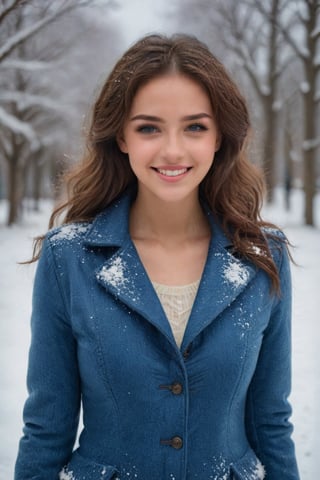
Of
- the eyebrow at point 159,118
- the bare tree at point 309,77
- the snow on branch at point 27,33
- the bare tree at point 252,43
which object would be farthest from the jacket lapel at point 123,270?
the bare tree at point 252,43

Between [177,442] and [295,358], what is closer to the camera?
[177,442]

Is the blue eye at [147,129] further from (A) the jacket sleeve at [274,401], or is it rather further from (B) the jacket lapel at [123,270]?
(A) the jacket sleeve at [274,401]

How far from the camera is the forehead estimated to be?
1692 millimetres

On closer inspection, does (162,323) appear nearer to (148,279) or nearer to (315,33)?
(148,279)

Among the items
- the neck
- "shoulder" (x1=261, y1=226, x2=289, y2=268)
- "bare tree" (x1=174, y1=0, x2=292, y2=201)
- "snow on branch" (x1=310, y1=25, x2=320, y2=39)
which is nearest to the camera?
"shoulder" (x1=261, y1=226, x2=289, y2=268)

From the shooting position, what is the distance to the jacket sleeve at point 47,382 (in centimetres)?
Result: 166

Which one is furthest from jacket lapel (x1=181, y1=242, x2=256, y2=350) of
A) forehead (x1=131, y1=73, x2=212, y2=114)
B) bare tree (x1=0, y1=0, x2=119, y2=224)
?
bare tree (x1=0, y1=0, x2=119, y2=224)

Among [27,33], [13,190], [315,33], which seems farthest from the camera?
[13,190]

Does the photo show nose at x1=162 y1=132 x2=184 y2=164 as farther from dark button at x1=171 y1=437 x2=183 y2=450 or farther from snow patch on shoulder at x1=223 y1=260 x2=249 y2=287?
dark button at x1=171 y1=437 x2=183 y2=450

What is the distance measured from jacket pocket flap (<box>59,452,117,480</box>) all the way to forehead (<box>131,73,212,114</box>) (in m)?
1.03

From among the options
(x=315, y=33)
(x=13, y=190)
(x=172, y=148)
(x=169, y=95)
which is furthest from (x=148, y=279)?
(x=13, y=190)

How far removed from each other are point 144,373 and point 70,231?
51 centimetres

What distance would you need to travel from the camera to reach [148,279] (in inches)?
67.7

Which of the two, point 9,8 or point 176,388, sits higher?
point 9,8
